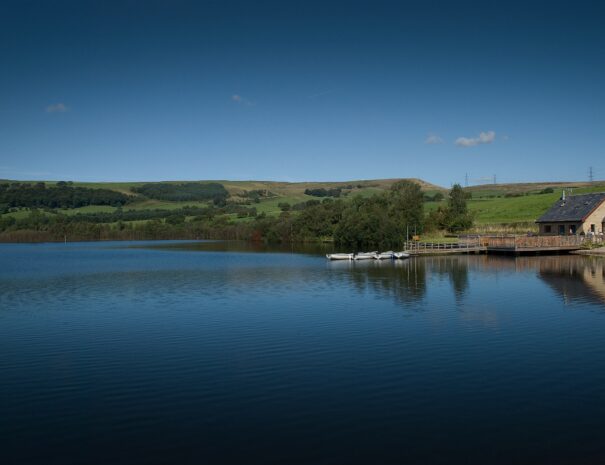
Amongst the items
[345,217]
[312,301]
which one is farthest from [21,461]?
[345,217]

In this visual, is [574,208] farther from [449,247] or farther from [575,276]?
[575,276]

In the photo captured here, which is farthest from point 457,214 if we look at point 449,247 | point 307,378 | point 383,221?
point 307,378

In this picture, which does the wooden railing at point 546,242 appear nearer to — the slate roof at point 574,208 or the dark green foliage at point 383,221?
the slate roof at point 574,208

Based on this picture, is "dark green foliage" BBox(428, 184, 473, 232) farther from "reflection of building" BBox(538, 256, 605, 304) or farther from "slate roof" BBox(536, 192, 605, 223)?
"reflection of building" BBox(538, 256, 605, 304)

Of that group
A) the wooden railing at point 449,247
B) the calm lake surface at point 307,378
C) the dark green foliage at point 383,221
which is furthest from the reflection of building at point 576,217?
the calm lake surface at point 307,378

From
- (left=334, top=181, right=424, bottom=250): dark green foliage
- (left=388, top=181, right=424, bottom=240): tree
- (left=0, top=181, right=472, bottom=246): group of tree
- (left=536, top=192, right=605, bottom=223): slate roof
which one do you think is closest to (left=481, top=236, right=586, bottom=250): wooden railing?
(left=536, top=192, right=605, bottom=223): slate roof

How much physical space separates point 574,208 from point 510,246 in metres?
11.7

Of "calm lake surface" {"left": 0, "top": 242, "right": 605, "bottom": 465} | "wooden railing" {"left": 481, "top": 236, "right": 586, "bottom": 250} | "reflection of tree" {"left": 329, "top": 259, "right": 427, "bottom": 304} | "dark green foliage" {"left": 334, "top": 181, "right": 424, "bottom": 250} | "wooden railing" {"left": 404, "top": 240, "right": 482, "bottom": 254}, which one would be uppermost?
"dark green foliage" {"left": 334, "top": 181, "right": 424, "bottom": 250}

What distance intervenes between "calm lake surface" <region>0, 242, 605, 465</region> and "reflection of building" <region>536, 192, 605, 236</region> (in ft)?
113

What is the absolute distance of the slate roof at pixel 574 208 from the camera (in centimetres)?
6856

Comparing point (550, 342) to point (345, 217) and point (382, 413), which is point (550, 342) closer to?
point (382, 413)

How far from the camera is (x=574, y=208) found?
72.0 metres

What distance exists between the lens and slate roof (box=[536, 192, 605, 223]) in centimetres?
6856

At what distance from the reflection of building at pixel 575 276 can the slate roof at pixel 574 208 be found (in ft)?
29.9
